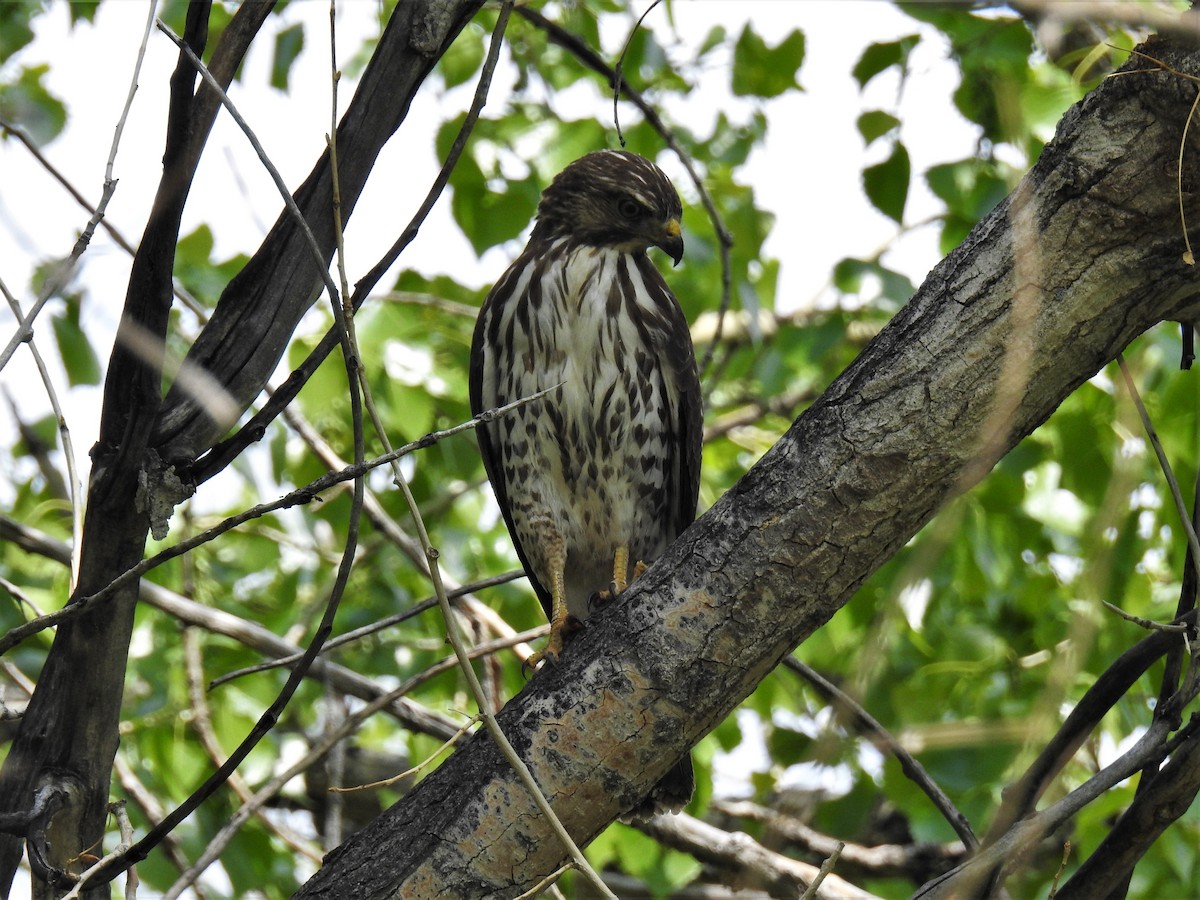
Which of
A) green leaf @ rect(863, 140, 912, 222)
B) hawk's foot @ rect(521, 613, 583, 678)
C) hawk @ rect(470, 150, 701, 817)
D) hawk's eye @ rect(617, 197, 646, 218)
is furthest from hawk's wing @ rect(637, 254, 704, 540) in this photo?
green leaf @ rect(863, 140, 912, 222)

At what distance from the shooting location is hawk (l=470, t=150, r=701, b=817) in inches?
136

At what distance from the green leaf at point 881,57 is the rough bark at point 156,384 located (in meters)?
2.27

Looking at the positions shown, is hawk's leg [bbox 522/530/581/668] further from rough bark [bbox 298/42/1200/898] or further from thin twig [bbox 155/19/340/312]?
thin twig [bbox 155/19/340/312]

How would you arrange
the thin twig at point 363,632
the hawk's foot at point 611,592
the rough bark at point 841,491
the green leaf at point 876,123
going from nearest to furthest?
the rough bark at point 841,491, the thin twig at point 363,632, the hawk's foot at point 611,592, the green leaf at point 876,123

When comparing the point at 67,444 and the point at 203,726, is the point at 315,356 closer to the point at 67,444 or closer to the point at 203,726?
the point at 67,444

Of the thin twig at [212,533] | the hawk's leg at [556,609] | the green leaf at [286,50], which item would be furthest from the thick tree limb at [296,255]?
the green leaf at [286,50]

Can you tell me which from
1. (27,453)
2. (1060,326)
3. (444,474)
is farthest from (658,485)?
(27,453)

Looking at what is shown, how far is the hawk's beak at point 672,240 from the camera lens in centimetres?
370

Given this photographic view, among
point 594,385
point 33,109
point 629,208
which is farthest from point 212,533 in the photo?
point 33,109

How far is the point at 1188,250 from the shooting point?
1713 mm

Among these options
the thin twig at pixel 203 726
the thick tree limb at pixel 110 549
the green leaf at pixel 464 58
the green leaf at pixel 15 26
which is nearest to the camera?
the thick tree limb at pixel 110 549

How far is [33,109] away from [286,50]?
92 centimetres

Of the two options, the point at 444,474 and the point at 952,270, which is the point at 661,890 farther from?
the point at 952,270

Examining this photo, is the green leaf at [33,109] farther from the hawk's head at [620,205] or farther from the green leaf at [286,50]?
the hawk's head at [620,205]
